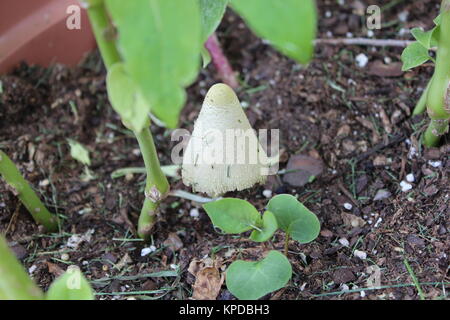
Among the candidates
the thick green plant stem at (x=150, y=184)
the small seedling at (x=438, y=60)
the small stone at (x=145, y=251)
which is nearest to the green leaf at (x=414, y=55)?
the small seedling at (x=438, y=60)

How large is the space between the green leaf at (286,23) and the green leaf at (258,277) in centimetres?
42

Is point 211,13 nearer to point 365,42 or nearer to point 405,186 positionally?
point 405,186

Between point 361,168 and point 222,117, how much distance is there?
1.20ft

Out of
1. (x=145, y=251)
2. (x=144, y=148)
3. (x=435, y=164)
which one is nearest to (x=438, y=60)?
(x=435, y=164)

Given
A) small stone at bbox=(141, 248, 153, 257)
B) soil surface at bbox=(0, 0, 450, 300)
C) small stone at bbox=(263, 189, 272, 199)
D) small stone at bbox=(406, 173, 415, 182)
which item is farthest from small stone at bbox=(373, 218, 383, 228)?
small stone at bbox=(141, 248, 153, 257)

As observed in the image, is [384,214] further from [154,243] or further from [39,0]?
[39,0]

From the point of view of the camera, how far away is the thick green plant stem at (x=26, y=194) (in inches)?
42.8

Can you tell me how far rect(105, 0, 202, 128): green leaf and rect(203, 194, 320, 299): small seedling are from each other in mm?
364

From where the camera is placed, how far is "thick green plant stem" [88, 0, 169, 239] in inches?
29.2

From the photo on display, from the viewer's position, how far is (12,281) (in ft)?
2.31

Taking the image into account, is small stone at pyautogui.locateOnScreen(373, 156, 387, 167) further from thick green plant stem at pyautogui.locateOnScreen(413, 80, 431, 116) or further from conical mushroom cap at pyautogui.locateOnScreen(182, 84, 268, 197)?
conical mushroom cap at pyautogui.locateOnScreen(182, 84, 268, 197)

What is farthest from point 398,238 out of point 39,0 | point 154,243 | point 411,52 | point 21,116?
point 39,0

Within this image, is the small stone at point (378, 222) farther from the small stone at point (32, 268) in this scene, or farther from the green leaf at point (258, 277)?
the small stone at point (32, 268)

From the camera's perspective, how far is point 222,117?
1039mm
